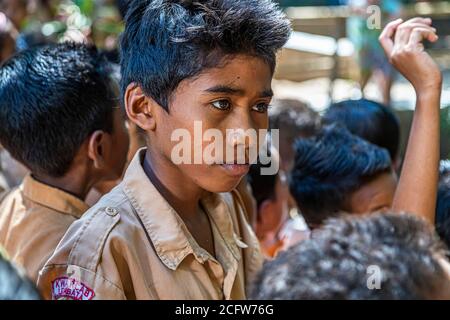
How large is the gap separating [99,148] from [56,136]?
0.14 metres

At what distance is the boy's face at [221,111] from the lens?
1.98m

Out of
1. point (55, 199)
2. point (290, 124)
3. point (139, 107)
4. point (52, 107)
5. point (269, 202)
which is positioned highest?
point (139, 107)

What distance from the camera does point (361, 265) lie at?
49.9 inches

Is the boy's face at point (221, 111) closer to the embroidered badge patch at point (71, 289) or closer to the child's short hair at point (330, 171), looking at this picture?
the embroidered badge patch at point (71, 289)

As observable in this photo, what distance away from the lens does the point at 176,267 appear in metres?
1.93

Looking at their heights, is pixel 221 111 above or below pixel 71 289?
above

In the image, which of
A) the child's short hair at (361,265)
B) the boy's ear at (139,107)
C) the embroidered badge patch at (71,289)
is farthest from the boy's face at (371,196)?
the child's short hair at (361,265)

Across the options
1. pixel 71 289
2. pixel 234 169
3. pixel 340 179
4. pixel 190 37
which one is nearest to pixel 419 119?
pixel 234 169

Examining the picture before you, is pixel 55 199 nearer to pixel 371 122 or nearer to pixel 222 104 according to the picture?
pixel 222 104

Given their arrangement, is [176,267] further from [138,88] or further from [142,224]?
[138,88]

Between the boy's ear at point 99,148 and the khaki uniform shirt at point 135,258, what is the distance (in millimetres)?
520

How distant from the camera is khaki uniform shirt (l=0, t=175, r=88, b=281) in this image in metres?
2.38

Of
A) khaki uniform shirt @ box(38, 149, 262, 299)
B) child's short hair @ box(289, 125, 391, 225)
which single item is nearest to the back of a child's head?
child's short hair @ box(289, 125, 391, 225)
